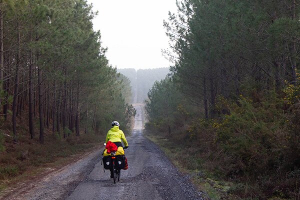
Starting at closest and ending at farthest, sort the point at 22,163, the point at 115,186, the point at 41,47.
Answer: the point at 115,186 < the point at 22,163 < the point at 41,47

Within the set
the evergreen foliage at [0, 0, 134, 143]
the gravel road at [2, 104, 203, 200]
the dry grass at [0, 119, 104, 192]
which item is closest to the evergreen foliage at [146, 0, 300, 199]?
the gravel road at [2, 104, 203, 200]

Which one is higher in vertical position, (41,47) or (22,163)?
(41,47)

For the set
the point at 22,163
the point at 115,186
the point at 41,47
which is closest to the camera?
the point at 115,186

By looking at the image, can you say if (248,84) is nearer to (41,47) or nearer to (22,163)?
(41,47)

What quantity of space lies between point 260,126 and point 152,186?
3888 mm

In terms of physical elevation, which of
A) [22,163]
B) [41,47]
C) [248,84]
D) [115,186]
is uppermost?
[41,47]

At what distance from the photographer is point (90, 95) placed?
37250 mm

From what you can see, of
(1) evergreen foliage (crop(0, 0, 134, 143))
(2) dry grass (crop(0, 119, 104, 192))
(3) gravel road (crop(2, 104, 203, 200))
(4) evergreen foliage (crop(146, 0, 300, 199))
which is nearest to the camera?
(3) gravel road (crop(2, 104, 203, 200))

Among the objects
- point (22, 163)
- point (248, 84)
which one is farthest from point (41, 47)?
point (248, 84)

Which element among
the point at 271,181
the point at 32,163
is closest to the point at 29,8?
the point at 32,163

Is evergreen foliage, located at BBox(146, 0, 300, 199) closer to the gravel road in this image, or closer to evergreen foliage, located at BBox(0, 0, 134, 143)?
the gravel road

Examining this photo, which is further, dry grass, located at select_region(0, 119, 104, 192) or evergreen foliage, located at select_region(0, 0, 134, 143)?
evergreen foliage, located at select_region(0, 0, 134, 143)

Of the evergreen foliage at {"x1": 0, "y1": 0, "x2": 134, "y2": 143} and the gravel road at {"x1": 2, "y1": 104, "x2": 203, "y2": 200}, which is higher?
the evergreen foliage at {"x1": 0, "y1": 0, "x2": 134, "y2": 143}

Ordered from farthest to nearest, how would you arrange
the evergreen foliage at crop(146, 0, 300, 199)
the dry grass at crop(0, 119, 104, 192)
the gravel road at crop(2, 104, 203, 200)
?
the dry grass at crop(0, 119, 104, 192)
the evergreen foliage at crop(146, 0, 300, 199)
the gravel road at crop(2, 104, 203, 200)
